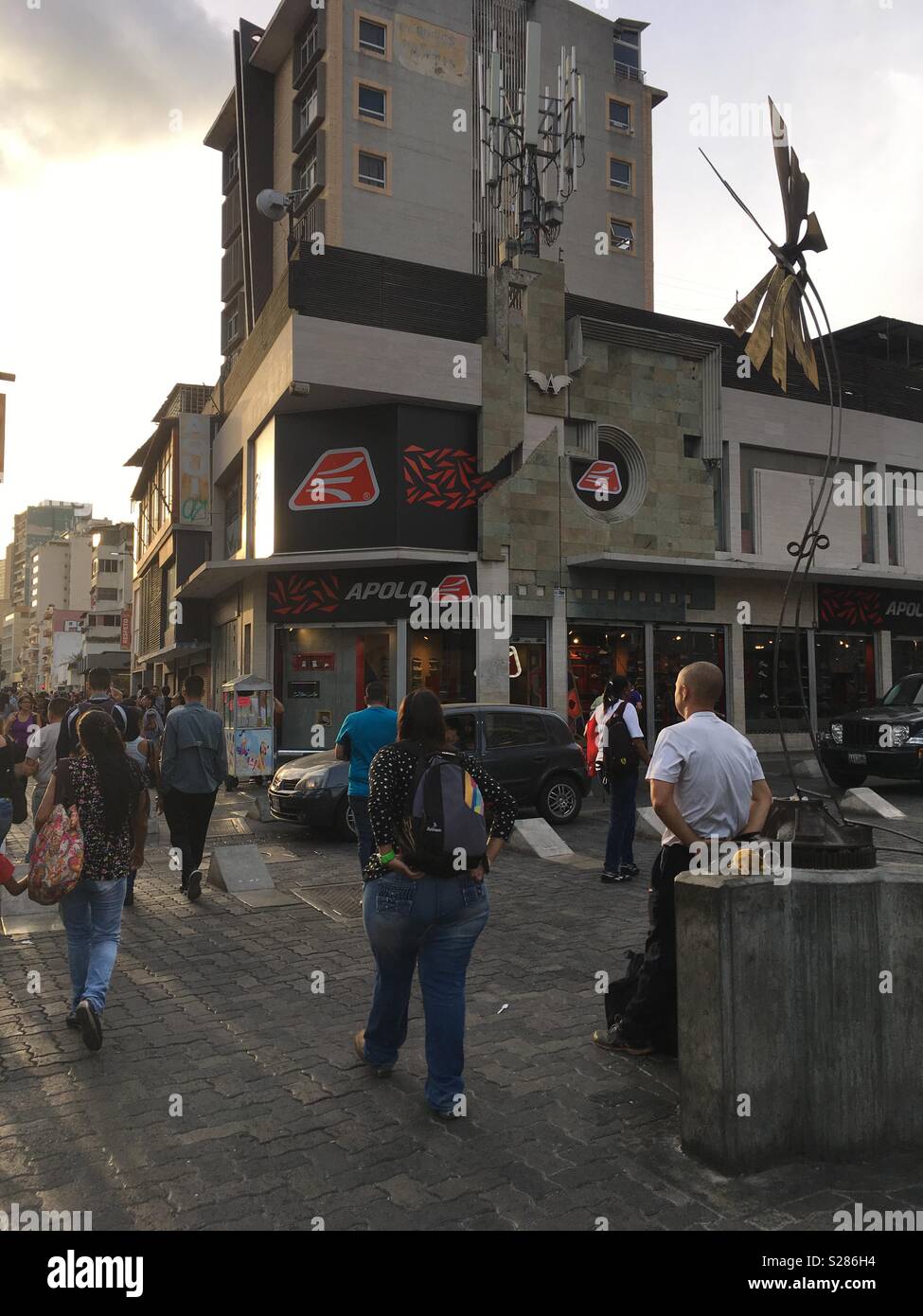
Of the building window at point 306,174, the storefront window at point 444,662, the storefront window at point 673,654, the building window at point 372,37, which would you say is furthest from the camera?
the building window at point 306,174

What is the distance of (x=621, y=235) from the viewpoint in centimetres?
3884

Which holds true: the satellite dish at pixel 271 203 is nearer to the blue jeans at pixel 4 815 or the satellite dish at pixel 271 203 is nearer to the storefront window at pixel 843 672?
the storefront window at pixel 843 672

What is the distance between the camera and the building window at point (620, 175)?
38.8m

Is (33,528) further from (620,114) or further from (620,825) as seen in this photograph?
(620,825)

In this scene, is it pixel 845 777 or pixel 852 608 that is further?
pixel 852 608

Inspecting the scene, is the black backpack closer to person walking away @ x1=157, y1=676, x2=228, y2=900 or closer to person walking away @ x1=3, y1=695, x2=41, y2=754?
person walking away @ x1=157, y1=676, x2=228, y2=900

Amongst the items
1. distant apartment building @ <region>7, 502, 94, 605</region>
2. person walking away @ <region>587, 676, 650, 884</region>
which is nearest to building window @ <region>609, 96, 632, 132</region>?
person walking away @ <region>587, 676, 650, 884</region>

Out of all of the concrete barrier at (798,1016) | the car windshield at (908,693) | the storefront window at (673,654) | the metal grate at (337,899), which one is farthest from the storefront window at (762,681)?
the concrete barrier at (798,1016)

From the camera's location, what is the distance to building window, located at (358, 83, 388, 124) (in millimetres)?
32812

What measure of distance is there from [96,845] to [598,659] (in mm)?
17010

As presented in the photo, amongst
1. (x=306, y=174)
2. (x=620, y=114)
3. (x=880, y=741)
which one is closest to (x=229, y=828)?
(x=880, y=741)

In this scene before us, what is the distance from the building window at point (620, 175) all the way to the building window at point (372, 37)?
10.6 meters

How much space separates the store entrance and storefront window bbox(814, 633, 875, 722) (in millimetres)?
12003
